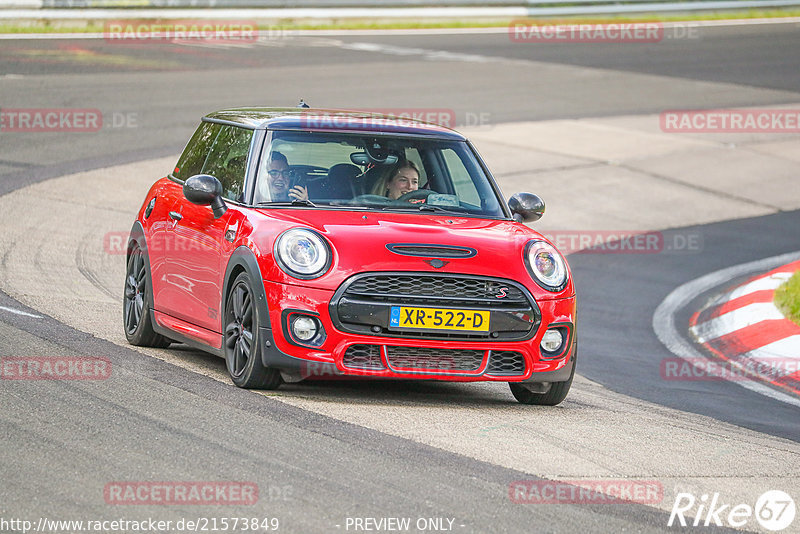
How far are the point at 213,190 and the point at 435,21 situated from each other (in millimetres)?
27174

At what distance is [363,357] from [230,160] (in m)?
1.83

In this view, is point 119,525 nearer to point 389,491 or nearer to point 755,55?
point 389,491

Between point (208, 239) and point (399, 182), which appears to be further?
point (399, 182)

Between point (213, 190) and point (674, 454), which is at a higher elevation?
point (213, 190)

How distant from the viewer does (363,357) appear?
23.0 feet

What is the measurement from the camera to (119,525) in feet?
15.5

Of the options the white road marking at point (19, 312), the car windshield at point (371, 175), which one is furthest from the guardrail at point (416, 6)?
the car windshield at point (371, 175)

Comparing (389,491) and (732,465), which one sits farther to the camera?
(732,465)

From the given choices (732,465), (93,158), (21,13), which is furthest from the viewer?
(21,13)

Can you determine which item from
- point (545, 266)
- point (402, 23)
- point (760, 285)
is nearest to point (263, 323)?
point (545, 266)

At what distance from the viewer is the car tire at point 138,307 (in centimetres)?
864

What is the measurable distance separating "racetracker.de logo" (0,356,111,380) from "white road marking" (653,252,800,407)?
4.71 meters

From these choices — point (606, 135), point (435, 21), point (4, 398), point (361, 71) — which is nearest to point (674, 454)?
point (4, 398)

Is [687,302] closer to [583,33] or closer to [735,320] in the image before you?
[735,320]
